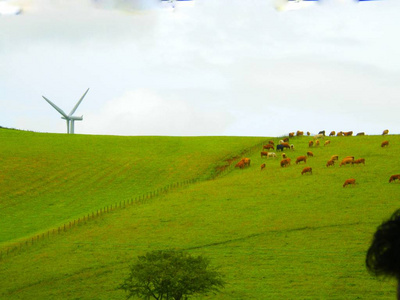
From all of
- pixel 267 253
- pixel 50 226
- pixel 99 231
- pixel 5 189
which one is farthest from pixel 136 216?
pixel 5 189

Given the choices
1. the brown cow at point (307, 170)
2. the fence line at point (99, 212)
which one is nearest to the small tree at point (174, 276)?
the fence line at point (99, 212)

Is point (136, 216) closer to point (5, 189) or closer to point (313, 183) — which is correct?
point (313, 183)

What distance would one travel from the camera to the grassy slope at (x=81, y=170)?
5754 centimetres

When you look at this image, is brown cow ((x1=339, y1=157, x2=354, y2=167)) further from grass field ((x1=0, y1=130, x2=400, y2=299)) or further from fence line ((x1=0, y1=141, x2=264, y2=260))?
fence line ((x1=0, y1=141, x2=264, y2=260))

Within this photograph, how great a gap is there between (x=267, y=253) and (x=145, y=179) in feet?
117

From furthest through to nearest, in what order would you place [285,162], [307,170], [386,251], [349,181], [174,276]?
[285,162] → [307,170] → [349,181] → [174,276] → [386,251]

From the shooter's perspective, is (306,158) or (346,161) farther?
(306,158)

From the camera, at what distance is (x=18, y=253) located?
41.8 metres

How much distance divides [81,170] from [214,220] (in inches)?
1387

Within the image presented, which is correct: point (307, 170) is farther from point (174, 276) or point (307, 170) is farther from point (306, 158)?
point (174, 276)

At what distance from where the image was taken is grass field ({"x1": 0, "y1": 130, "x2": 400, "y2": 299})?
110 feet

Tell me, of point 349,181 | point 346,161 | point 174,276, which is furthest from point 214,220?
point 346,161

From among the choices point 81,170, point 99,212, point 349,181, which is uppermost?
point 81,170

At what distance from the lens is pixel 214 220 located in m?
46.2
